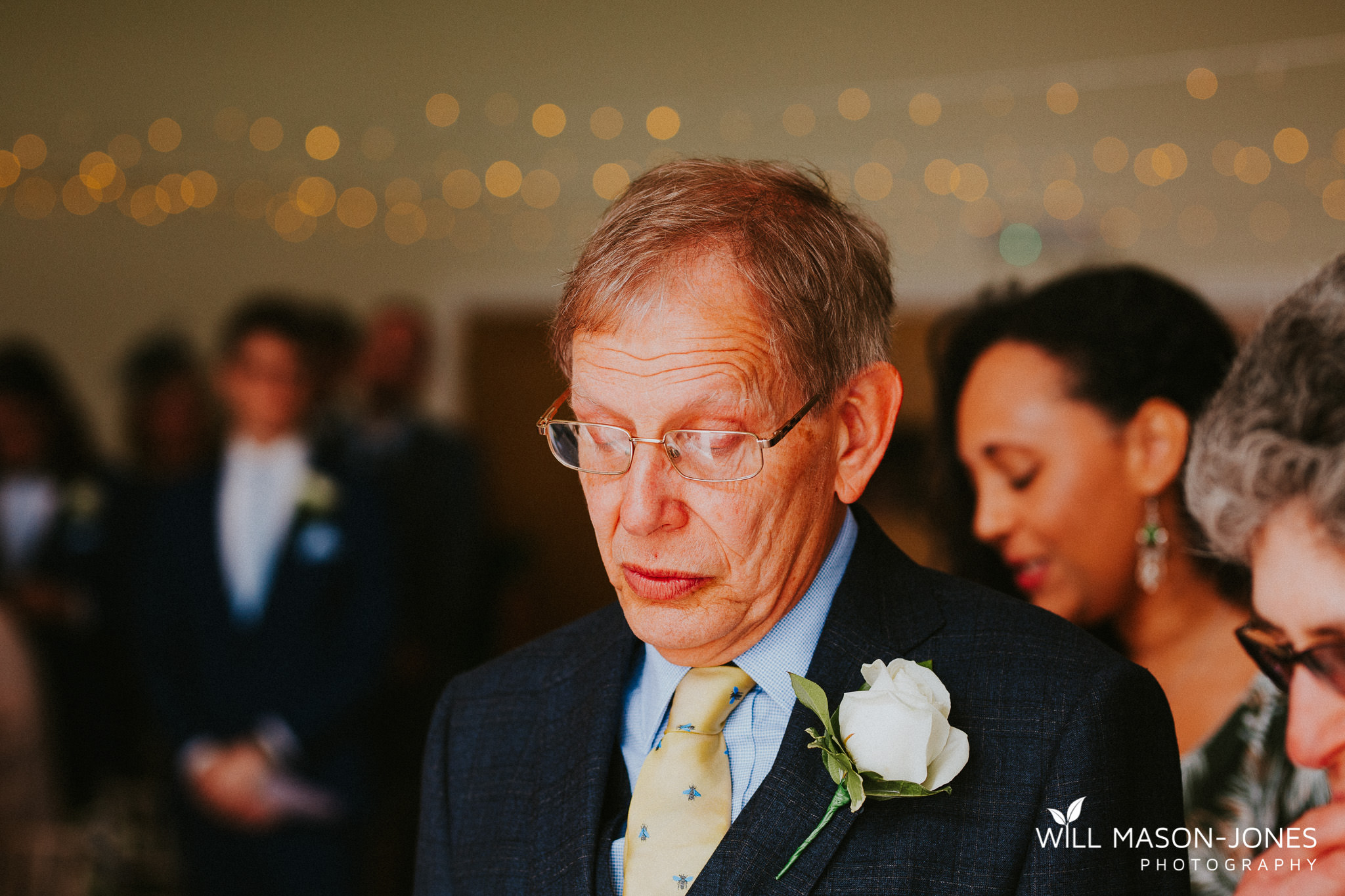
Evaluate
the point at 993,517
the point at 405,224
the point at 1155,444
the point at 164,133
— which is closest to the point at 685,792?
the point at 993,517

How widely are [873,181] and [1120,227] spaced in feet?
3.61

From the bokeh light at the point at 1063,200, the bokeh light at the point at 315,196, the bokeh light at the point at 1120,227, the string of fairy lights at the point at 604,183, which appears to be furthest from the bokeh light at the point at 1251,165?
the bokeh light at the point at 315,196

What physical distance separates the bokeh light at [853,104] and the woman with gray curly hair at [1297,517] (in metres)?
4.24

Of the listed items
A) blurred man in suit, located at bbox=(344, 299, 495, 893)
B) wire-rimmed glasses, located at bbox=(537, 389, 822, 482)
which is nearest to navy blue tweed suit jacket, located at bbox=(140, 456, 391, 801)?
blurred man in suit, located at bbox=(344, 299, 495, 893)

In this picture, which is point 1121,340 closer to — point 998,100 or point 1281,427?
point 1281,427

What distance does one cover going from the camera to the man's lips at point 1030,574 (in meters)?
1.69

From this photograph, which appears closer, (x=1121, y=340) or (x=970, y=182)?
(x=1121, y=340)

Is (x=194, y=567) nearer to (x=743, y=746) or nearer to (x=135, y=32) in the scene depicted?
(x=743, y=746)

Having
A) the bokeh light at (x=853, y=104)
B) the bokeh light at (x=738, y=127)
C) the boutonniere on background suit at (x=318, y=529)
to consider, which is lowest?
the boutonniere on background suit at (x=318, y=529)

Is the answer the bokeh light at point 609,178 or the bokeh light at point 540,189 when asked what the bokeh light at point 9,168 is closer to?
the bokeh light at point 540,189

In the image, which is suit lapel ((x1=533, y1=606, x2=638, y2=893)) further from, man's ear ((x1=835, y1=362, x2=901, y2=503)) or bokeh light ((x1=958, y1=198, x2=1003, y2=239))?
bokeh light ((x1=958, y1=198, x2=1003, y2=239))

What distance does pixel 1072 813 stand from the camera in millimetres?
1020

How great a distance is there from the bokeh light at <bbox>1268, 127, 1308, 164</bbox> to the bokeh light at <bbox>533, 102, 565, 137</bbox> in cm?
311

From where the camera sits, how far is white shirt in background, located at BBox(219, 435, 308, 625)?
3.13m
